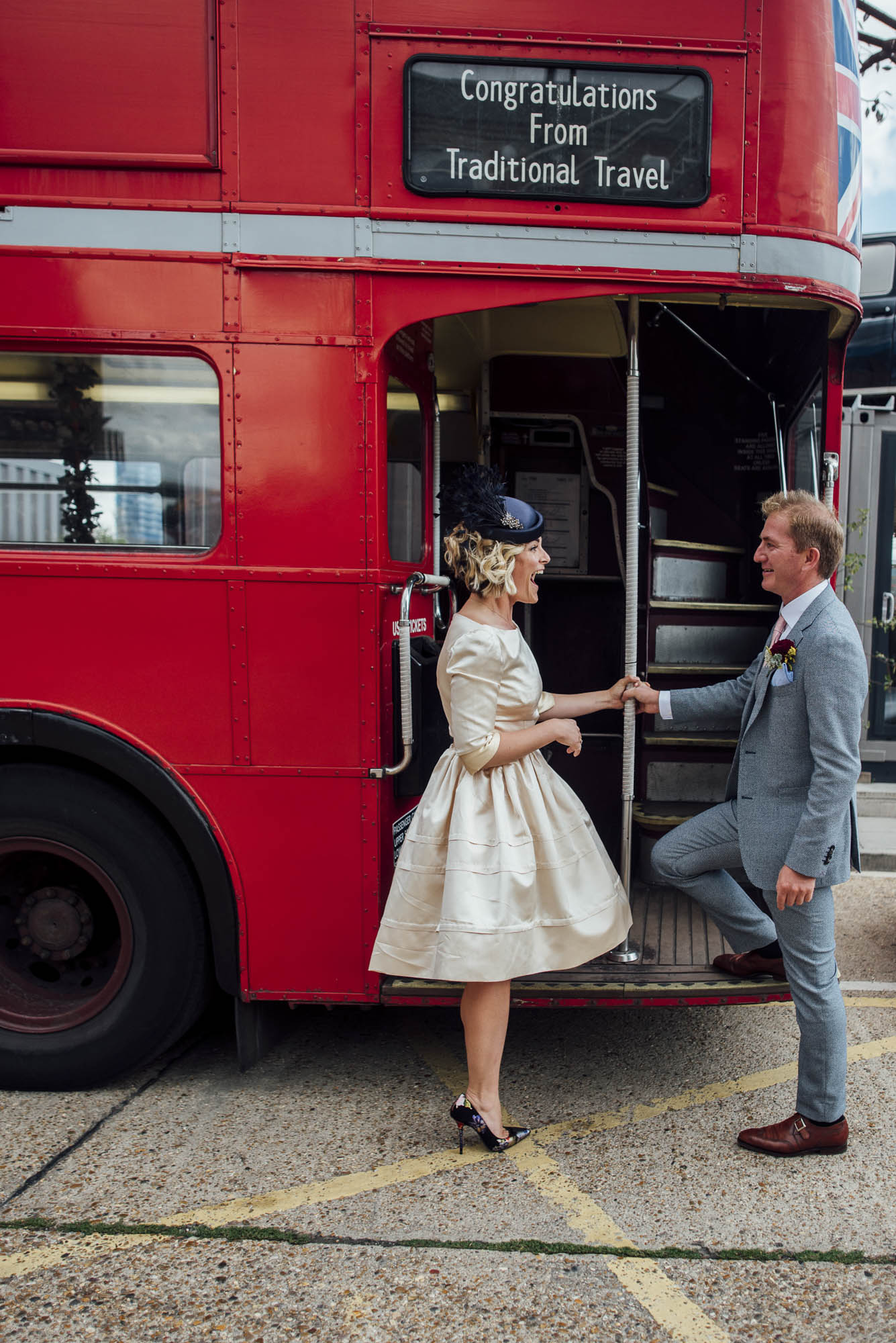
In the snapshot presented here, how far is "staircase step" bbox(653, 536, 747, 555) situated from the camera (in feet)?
12.6

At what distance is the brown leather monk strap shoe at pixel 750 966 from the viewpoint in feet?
9.84

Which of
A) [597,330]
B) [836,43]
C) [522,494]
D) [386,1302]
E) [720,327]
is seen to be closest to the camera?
[386,1302]

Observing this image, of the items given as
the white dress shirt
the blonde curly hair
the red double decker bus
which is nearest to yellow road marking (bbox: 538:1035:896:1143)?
the red double decker bus

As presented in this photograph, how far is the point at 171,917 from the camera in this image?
3.03m

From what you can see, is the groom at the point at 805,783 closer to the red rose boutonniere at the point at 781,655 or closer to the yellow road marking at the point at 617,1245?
the red rose boutonniere at the point at 781,655

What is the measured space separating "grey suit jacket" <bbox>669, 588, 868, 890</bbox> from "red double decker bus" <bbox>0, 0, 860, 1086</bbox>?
40 centimetres

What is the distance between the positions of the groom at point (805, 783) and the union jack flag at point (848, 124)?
0.99m

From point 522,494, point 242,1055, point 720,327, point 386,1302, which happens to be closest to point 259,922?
point 242,1055

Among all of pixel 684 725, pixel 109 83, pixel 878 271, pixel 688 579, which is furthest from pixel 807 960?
pixel 878 271

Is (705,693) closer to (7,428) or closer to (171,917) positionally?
(171,917)

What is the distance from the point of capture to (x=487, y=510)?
8.84 feet

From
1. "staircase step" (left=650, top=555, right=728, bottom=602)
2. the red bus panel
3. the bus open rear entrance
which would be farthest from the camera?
"staircase step" (left=650, top=555, right=728, bottom=602)

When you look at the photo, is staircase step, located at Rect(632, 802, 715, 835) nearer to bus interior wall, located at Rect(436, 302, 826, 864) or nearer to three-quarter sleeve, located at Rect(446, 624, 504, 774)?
bus interior wall, located at Rect(436, 302, 826, 864)

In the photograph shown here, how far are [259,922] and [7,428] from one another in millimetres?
1725
